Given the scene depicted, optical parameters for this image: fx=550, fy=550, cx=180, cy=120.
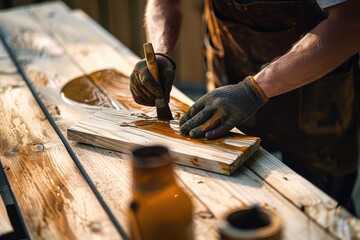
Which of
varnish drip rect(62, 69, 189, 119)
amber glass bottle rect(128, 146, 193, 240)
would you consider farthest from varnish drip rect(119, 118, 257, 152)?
amber glass bottle rect(128, 146, 193, 240)

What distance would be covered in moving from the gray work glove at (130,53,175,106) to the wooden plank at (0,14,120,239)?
0.37 meters

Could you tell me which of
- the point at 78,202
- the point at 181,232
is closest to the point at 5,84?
the point at 78,202

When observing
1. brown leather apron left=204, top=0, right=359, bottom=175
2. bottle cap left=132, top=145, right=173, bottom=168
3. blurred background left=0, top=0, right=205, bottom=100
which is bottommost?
blurred background left=0, top=0, right=205, bottom=100

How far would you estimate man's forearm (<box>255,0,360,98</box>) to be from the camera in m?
1.80

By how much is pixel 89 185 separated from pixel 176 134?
1.30 feet

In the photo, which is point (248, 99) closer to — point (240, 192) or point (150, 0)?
point (240, 192)

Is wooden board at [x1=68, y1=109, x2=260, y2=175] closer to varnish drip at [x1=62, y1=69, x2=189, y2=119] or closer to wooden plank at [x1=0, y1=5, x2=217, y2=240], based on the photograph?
wooden plank at [x1=0, y1=5, x2=217, y2=240]

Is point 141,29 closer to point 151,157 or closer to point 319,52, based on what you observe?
point 319,52

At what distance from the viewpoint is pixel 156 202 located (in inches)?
48.4

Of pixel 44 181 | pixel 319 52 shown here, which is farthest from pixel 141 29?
pixel 44 181

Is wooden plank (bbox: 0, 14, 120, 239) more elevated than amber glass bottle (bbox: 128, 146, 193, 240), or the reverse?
amber glass bottle (bbox: 128, 146, 193, 240)

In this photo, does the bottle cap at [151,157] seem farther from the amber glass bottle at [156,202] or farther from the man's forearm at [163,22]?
the man's forearm at [163,22]

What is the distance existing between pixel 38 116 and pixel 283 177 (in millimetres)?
1103

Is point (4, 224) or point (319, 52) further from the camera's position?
point (319, 52)
